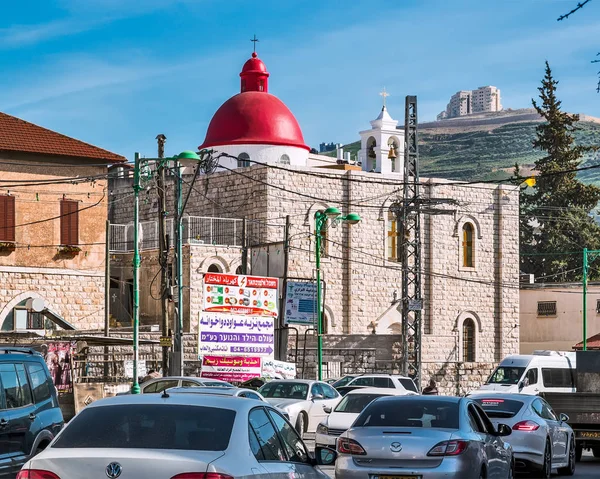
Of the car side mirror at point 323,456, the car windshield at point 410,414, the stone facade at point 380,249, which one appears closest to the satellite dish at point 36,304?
the stone facade at point 380,249

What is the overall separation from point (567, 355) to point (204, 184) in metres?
22.2

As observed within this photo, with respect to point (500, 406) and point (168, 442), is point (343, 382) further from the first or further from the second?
point (168, 442)

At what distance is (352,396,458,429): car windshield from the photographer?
44.5 feet

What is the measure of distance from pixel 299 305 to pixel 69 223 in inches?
405

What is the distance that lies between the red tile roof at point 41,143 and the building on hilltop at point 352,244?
558 centimetres

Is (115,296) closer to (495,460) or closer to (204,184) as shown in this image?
(204,184)

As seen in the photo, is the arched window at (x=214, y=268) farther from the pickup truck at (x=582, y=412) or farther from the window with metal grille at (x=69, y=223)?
the pickup truck at (x=582, y=412)

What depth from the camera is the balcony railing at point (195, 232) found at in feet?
170

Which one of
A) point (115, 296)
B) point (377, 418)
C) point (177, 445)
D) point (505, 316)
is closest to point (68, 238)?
point (115, 296)

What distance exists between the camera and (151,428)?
27.2ft

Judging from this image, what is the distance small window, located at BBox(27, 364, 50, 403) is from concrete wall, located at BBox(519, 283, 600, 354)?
53.6 m

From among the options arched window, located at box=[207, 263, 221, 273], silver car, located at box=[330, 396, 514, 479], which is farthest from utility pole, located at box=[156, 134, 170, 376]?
arched window, located at box=[207, 263, 221, 273]

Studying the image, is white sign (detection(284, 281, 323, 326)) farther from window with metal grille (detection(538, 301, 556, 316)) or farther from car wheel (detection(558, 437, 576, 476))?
window with metal grille (detection(538, 301, 556, 316))

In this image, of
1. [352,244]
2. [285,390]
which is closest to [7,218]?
[352,244]
